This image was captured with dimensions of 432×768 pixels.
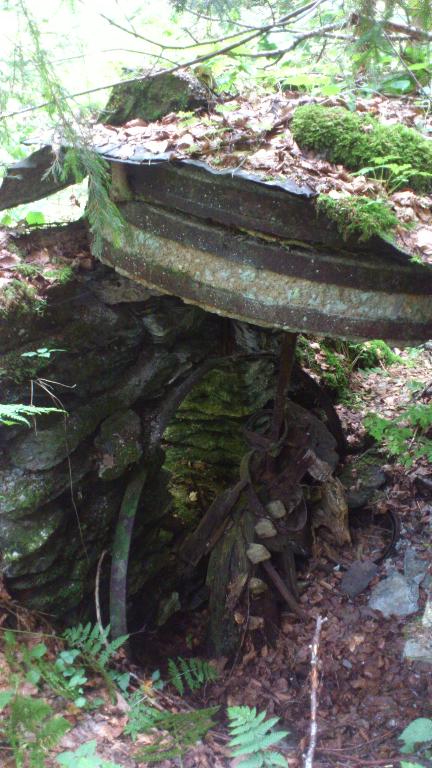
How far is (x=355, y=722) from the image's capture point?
109 inches

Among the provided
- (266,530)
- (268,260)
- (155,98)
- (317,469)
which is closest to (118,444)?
(266,530)

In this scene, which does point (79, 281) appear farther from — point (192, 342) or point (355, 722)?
point (355, 722)

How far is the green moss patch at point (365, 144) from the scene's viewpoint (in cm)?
254

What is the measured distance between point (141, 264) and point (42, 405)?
969 millimetres

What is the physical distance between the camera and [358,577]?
11.4 ft

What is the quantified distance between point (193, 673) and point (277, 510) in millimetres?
1067

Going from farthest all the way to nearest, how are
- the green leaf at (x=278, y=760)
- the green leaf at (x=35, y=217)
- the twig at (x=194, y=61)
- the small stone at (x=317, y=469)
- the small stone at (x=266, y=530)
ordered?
the green leaf at (x=35, y=217), the small stone at (x=317, y=469), the small stone at (x=266, y=530), the twig at (x=194, y=61), the green leaf at (x=278, y=760)

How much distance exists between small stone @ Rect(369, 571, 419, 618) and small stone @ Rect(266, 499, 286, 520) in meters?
0.70

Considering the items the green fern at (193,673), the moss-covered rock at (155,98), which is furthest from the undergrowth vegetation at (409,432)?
the moss-covered rock at (155,98)

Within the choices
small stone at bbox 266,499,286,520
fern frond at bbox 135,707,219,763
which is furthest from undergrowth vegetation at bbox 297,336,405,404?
fern frond at bbox 135,707,219,763

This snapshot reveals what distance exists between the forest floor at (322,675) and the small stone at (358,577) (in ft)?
0.12

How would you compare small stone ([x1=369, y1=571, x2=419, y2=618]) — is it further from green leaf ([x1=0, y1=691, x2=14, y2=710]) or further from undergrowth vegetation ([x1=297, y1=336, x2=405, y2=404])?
green leaf ([x1=0, y1=691, x2=14, y2=710])

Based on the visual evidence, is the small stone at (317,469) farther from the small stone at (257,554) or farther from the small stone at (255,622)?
the small stone at (255,622)

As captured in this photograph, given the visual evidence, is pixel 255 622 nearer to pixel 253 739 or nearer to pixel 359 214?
pixel 253 739
